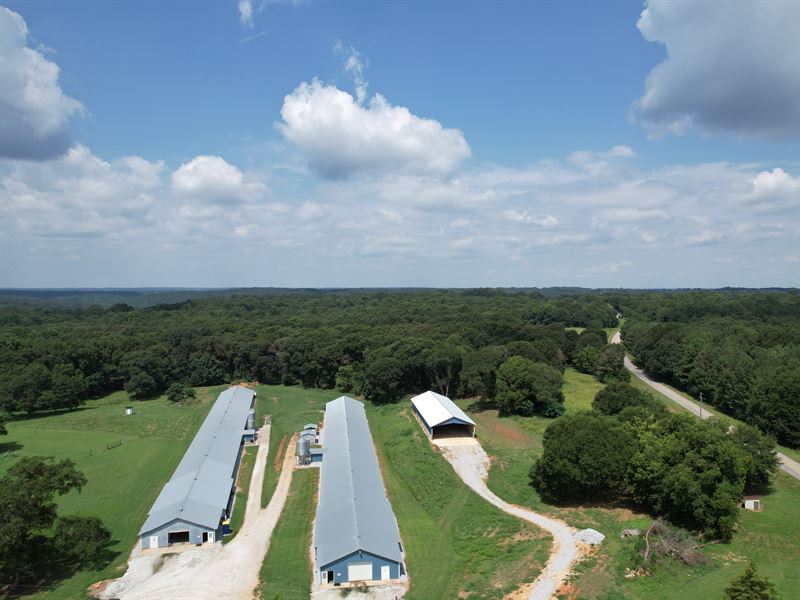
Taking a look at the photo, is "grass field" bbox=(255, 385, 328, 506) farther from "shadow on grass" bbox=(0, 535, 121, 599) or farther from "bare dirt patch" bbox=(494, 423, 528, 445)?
"bare dirt patch" bbox=(494, 423, 528, 445)

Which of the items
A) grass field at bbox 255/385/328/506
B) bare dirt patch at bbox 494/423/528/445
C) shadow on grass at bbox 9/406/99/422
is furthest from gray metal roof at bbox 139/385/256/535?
shadow on grass at bbox 9/406/99/422

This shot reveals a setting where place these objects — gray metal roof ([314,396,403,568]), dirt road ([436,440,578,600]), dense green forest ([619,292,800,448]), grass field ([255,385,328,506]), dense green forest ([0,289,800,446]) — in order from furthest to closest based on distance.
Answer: dense green forest ([0,289,800,446]), dense green forest ([619,292,800,448]), grass field ([255,385,328,506]), gray metal roof ([314,396,403,568]), dirt road ([436,440,578,600])

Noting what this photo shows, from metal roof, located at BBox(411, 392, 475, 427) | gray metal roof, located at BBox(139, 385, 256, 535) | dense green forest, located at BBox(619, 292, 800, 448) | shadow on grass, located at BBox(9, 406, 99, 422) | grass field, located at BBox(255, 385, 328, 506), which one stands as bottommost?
shadow on grass, located at BBox(9, 406, 99, 422)

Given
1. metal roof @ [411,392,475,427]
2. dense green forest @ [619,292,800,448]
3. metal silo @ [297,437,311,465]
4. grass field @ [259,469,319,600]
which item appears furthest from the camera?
metal roof @ [411,392,475,427]

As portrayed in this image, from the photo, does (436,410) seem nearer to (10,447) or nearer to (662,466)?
(662,466)

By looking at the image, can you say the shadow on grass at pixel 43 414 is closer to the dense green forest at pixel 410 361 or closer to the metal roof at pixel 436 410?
the dense green forest at pixel 410 361

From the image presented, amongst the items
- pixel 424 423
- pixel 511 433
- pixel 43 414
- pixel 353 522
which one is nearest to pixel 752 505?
pixel 511 433

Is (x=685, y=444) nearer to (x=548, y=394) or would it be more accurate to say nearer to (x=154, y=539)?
(x=548, y=394)
